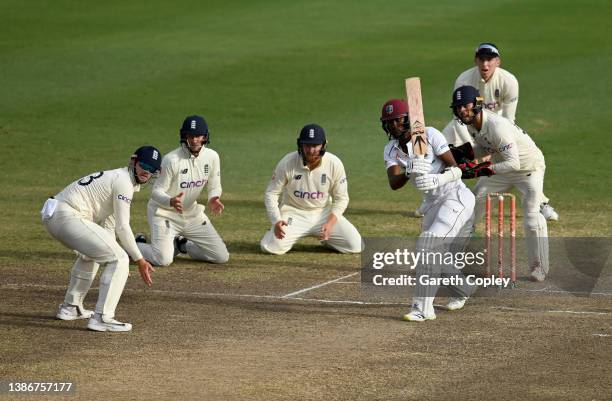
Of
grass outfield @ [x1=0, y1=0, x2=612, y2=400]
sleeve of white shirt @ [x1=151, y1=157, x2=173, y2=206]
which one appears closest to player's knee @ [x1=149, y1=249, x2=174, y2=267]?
grass outfield @ [x1=0, y1=0, x2=612, y2=400]

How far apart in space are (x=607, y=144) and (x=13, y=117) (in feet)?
40.5

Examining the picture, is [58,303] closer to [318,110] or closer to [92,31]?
[318,110]

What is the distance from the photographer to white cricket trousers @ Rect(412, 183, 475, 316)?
11695mm

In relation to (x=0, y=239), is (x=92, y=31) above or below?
above

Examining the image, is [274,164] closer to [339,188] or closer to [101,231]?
[339,188]

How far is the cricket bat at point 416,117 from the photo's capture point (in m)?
11.7

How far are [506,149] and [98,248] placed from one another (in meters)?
4.71

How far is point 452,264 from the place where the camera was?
40.4 ft

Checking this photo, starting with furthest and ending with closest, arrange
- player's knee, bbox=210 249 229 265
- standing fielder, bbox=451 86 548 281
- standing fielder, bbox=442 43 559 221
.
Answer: standing fielder, bbox=442 43 559 221 → player's knee, bbox=210 249 229 265 → standing fielder, bbox=451 86 548 281

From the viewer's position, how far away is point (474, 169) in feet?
41.9

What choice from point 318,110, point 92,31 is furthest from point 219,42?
point 318,110

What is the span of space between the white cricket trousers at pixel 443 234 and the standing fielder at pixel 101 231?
8.60 ft

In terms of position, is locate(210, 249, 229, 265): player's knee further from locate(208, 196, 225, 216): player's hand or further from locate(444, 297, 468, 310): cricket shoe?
locate(444, 297, 468, 310): cricket shoe

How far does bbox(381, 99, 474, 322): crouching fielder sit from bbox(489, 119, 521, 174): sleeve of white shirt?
3.70 feet
